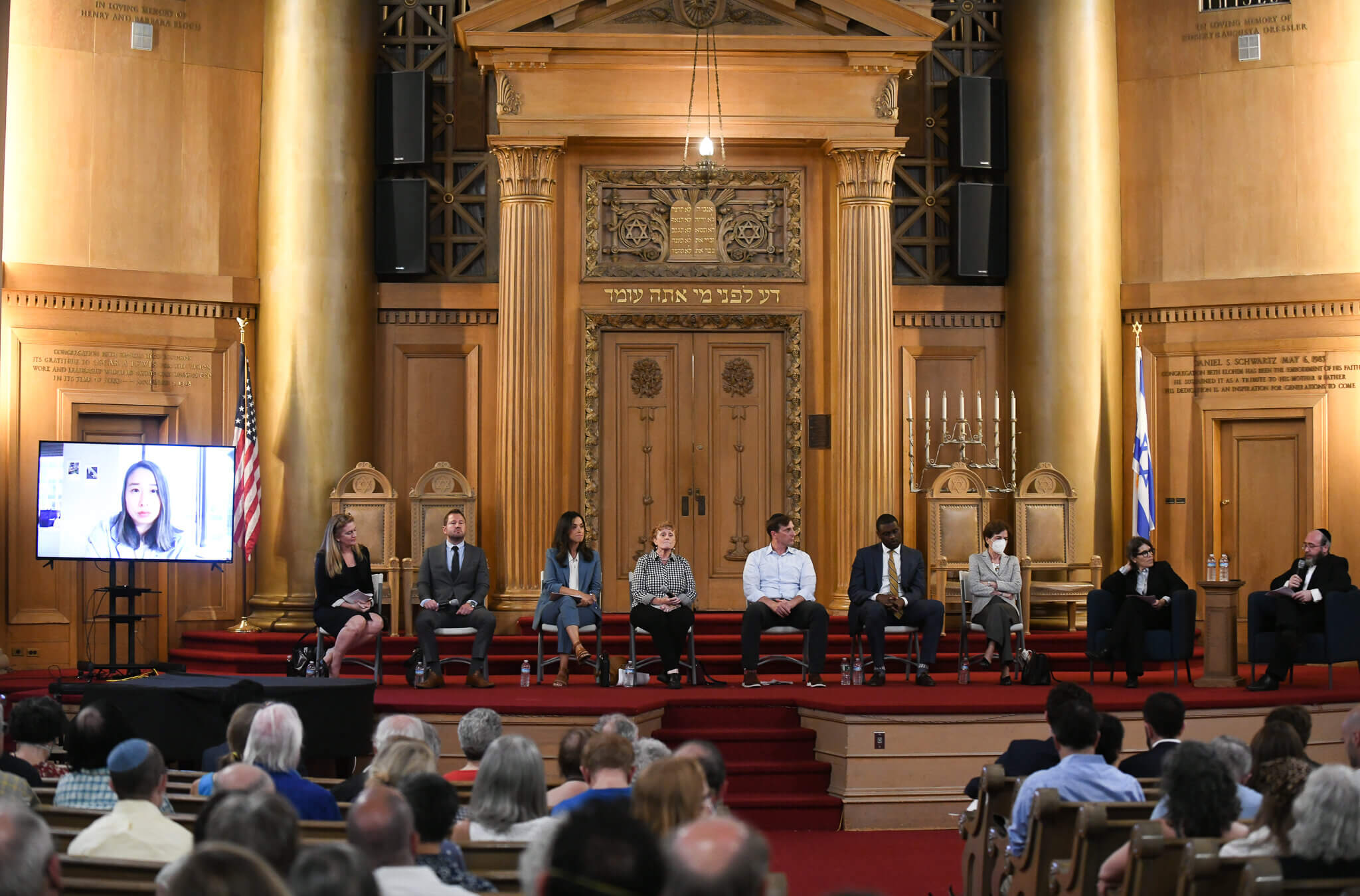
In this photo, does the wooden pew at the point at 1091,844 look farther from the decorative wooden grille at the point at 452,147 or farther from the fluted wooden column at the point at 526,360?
the decorative wooden grille at the point at 452,147

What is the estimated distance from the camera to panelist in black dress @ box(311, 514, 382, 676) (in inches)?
363

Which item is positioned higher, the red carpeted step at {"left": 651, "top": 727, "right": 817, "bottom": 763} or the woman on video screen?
the woman on video screen

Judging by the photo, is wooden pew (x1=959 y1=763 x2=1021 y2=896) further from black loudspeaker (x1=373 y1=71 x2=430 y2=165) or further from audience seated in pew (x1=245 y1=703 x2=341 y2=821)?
black loudspeaker (x1=373 y1=71 x2=430 y2=165)

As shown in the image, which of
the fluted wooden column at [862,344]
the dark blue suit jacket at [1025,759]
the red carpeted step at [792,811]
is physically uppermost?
the fluted wooden column at [862,344]

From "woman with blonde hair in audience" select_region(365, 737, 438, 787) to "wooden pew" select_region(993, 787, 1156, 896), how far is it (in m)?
1.99

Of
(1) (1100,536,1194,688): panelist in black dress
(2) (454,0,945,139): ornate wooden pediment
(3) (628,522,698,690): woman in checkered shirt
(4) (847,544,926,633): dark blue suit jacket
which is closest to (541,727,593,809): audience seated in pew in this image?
(3) (628,522,698,690): woman in checkered shirt

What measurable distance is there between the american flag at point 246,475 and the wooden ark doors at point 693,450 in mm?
2624

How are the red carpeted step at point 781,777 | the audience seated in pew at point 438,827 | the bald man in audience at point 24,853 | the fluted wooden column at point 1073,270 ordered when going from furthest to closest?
the fluted wooden column at point 1073,270
the red carpeted step at point 781,777
the audience seated in pew at point 438,827
the bald man in audience at point 24,853

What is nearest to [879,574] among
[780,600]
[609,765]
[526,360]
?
[780,600]

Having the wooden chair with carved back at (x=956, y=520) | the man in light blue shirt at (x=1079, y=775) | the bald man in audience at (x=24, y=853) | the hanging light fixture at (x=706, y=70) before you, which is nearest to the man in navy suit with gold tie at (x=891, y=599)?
the wooden chair with carved back at (x=956, y=520)

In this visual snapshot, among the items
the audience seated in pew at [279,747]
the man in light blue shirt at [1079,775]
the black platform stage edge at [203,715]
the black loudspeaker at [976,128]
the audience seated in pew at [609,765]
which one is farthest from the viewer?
the black loudspeaker at [976,128]

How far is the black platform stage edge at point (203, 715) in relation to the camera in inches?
305

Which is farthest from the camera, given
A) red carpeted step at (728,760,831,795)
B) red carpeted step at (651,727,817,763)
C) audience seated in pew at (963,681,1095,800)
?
red carpeted step at (651,727,817,763)

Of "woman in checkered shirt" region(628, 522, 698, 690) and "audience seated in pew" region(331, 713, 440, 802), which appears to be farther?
"woman in checkered shirt" region(628, 522, 698, 690)
